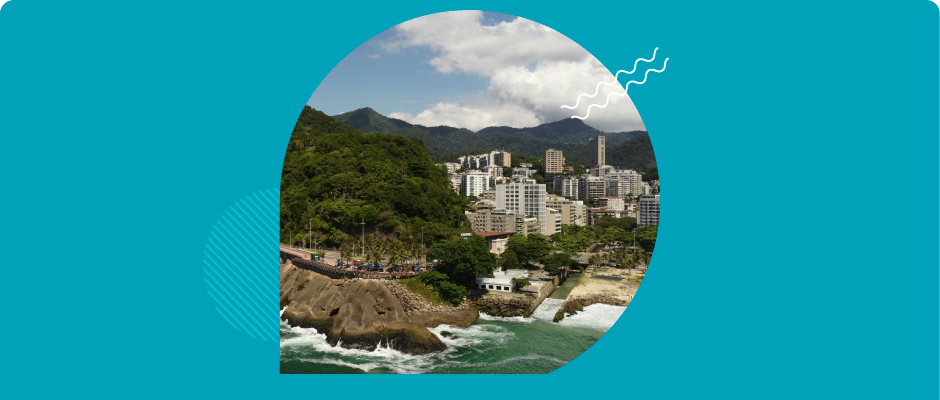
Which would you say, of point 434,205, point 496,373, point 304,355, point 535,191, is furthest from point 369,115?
point 496,373

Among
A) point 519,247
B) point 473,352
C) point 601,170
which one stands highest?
point 601,170

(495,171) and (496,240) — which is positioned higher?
(495,171)

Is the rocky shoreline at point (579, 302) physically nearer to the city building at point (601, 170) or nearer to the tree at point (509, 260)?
the tree at point (509, 260)

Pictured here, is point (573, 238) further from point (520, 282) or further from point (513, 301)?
point (513, 301)

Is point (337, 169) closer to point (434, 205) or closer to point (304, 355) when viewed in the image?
point (434, 205)

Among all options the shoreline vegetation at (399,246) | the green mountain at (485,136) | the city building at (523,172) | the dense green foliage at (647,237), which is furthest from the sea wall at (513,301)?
the green mountain at (485,136)

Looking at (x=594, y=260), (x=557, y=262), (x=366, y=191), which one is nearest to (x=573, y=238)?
(x=557, y=262)
